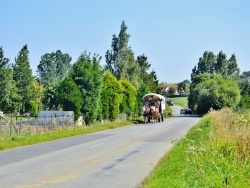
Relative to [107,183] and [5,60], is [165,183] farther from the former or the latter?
[5,60]

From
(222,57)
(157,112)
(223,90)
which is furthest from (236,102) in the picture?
(222,57)

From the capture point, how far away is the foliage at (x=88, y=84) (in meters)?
42.2

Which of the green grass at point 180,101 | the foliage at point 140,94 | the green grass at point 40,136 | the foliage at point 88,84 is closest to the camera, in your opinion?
the green grass at point 40,136

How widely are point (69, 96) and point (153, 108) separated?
22.6 metres

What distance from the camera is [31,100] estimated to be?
92750 millimetres

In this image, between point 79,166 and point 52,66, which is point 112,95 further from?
point 52,66

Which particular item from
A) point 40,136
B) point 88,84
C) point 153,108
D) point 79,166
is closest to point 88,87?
point 88,84

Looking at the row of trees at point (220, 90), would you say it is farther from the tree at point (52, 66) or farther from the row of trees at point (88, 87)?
the tree at point (52, 66)

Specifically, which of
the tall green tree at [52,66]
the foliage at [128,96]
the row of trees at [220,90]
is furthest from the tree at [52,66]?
the foliage at [128,96]

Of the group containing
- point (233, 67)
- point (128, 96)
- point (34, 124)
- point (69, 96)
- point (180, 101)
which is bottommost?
point (34, 124)

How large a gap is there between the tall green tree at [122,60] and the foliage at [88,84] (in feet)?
121

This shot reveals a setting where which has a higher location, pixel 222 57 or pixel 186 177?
pixel 222 57

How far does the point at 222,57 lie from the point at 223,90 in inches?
2211

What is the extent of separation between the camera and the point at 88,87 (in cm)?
4244
